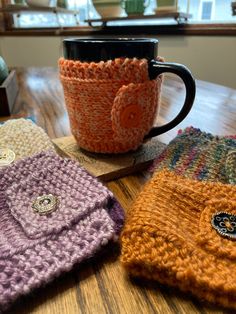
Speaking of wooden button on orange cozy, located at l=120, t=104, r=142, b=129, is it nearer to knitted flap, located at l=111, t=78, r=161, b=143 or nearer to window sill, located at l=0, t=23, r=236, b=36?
knitted flap, located at l=111, t=78, r=161, b=143

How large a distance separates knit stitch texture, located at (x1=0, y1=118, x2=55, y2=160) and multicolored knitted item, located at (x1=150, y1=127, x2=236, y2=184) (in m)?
0.14

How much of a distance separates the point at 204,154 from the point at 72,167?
146 millimetres

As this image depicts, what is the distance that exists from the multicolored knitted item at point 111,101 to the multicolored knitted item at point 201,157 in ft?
0.16

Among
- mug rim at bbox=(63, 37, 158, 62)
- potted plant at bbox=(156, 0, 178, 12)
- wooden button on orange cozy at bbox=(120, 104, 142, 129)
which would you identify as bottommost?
wooden button on orange cozy at bbox=(120, 104, 142, 129)

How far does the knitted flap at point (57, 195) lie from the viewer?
227 millimetres

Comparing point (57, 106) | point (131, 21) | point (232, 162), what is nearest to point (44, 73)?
point (57, 106)

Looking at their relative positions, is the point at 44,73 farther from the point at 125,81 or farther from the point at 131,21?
the point at 125,81

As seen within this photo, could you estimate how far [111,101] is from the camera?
0.32 metres

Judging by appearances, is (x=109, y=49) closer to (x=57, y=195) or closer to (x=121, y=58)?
(x=121, y=58)

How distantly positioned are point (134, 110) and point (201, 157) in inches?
3.5

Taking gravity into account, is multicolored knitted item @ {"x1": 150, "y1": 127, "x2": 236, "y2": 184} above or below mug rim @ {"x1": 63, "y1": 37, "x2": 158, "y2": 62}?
Answer: below

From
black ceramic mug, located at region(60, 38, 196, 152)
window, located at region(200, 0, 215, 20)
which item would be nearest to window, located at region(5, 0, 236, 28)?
window, located at region(200, 0, 215, 20)

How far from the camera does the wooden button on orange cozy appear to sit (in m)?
0.32

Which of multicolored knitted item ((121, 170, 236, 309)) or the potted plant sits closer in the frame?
multicolored knitted item ((121, 170, 236, 309))
